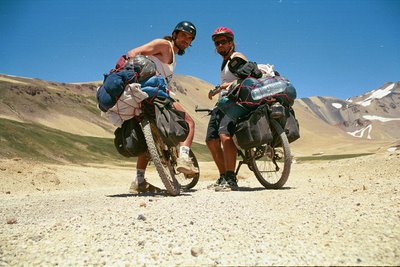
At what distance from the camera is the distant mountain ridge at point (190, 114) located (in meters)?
77.4

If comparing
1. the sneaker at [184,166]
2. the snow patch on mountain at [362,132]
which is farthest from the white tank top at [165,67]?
the snow patch on mountain at [362,132]

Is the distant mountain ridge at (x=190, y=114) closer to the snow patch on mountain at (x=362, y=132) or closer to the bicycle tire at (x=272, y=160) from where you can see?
the snow patch on mountain at (x=362, y=132)

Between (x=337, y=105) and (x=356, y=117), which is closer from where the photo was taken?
(x=356, y=117)

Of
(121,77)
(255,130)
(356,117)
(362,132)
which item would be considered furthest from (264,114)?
(356,117)

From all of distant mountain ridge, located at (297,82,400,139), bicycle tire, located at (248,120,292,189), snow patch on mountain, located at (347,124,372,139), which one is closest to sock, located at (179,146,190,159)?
bicycle tire, located at (248,120,292,189)

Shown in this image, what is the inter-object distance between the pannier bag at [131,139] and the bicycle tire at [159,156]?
0.18 meters

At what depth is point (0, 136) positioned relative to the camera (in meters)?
34.4

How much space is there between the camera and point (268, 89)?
5.86 metres

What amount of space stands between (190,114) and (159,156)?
341 ft

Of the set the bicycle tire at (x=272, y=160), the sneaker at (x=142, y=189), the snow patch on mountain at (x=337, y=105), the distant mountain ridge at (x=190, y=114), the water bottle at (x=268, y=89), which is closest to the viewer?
the water bottle at (x=268, y=89)

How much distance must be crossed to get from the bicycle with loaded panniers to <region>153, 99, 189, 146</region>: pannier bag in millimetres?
830

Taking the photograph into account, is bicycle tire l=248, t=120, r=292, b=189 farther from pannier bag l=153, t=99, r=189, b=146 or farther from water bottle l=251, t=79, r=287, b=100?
pannier bag l=153, t=99, r=189, b=146

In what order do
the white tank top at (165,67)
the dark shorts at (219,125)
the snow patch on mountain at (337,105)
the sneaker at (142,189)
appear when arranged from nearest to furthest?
the white tank top at (165,67) < the dark shorts at (219,125) < the sneaker at (142,189) < the snow patch on mountain at (337,105)

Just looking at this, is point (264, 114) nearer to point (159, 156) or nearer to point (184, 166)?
point (184, 166)
